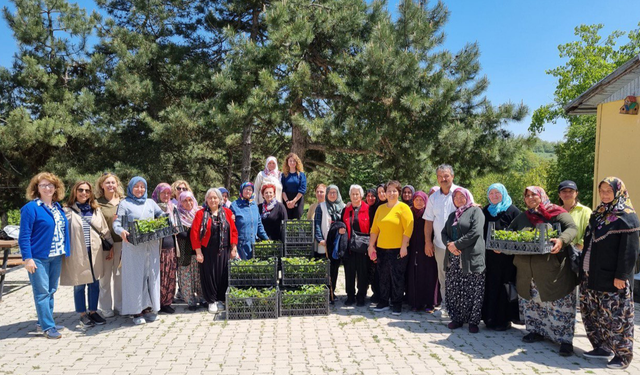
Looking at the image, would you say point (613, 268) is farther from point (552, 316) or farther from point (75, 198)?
point (75, 198)

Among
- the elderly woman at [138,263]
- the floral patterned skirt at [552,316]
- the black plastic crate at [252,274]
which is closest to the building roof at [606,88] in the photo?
the floral patterned skirt at [552,316]

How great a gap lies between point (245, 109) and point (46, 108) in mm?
5246

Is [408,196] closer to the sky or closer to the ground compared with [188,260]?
closer to the sky

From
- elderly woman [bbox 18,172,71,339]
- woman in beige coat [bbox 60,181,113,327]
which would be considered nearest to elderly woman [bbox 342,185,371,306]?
woman in beige coat [bbox 60,181,113,327]

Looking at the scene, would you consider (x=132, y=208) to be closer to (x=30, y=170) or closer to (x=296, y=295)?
(x=296, y=295)

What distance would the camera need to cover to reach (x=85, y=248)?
564cm

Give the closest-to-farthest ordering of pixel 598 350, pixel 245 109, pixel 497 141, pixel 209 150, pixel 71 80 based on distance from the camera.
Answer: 1. pixel 598 350
2. pixel 245 109
3. pixel 497 141
4. pixel 71 80
5. pixel 209 150

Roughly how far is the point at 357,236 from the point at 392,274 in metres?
0.75

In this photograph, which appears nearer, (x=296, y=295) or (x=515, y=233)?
(x=515, y=233)

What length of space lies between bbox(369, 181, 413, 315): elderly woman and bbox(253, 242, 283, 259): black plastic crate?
1382 mm

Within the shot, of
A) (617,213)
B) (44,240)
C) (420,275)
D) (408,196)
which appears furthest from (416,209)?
(44,240)

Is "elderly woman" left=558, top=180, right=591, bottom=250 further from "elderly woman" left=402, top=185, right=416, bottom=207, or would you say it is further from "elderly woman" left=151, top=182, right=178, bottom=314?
"elderly woman" left=151, top=182, right=178, bottom=314

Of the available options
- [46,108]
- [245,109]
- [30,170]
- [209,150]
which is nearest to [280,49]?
[245,109]

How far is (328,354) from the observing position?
4902mm
